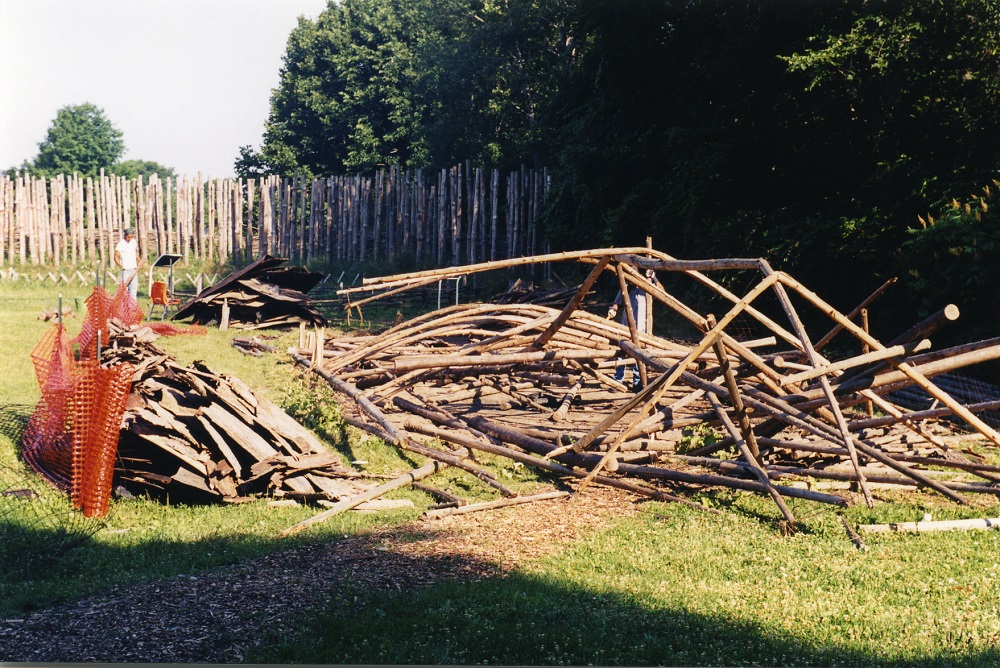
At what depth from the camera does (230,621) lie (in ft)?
16.6

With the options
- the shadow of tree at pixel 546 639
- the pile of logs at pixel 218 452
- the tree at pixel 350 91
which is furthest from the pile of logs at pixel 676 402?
the tree at pixel 350 91

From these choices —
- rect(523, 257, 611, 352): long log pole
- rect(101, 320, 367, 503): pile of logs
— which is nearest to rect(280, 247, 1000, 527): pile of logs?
rect(523, 257, 611, 352): long log pole

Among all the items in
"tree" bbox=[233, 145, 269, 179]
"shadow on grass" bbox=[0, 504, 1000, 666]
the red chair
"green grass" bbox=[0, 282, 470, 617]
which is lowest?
"green grass" bbox=[0, 282, 470, 617]

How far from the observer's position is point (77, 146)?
22.7 meters

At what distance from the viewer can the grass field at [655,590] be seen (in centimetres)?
488

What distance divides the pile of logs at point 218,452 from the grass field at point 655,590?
223mm

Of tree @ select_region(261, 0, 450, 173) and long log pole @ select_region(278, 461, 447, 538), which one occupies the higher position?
tree @ select_region(261, 0, 450, 173)

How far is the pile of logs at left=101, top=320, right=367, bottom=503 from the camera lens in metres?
7.41

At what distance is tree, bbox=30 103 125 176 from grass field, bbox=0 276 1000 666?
13580 mm

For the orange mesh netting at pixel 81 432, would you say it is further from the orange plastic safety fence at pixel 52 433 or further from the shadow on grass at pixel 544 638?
the shadow on grass at pixel 544 638

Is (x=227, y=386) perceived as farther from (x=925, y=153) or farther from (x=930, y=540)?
(x=925, y=153)

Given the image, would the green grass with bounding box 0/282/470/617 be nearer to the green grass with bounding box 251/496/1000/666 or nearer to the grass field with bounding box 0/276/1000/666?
the grass field with bounding box 0/276/1000/666

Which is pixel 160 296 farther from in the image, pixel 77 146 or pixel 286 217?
pixel 286 217

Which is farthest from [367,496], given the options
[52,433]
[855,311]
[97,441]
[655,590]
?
[855,311]
